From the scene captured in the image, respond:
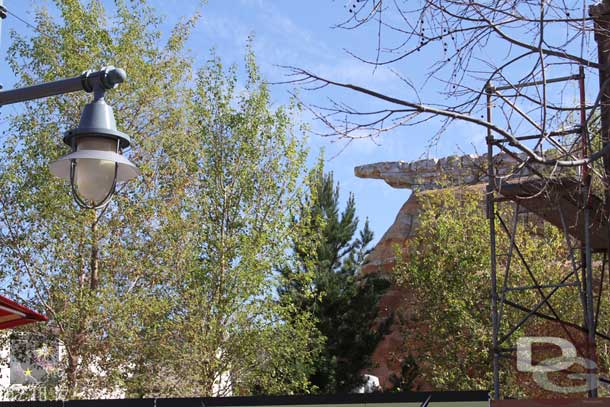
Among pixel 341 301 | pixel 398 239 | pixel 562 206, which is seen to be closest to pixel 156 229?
pixel 562 206

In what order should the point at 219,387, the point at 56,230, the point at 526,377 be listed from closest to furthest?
the point at 56,230 < the point at 219,387 < the point at 526,377

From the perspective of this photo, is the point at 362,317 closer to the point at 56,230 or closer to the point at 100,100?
the point at 56,230

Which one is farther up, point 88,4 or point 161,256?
point 88,4

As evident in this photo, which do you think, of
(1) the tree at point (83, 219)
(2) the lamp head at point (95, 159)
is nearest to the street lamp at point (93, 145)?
(2) the lamp head at point (95, 159)

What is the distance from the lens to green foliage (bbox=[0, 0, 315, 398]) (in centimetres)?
1434

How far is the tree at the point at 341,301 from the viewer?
22.1 m

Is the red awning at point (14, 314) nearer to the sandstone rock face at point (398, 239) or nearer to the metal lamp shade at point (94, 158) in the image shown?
the metal lamp shade at point (94, 158)

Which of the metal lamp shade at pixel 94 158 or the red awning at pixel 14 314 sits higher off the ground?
the metal lamp shade at pixel 94 158

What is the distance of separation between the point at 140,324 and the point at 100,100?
1121 cm

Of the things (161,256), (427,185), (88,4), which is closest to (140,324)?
(161,256)

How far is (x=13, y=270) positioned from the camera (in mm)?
14422

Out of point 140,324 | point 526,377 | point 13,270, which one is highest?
point 13,270

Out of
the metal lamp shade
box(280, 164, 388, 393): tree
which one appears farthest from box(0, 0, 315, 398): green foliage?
the metal lamp shade

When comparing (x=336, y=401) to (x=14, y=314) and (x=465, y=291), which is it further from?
(x=465, y=291)
